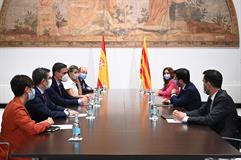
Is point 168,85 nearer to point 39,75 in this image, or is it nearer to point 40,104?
point 39,75

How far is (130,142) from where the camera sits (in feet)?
10.9

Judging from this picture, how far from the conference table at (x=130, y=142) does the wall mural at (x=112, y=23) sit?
23.9 feet

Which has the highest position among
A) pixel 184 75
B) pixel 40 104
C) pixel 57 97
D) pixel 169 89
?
pixel 184 75

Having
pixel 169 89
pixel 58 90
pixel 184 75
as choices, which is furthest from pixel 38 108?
pixel 169 89

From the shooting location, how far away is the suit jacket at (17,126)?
3637 millimetres

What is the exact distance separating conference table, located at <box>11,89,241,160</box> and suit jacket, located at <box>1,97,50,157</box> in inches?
4.8

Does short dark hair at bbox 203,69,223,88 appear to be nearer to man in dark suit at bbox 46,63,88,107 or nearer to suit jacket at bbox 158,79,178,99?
man in dark suit at bbox 46,63,88,107

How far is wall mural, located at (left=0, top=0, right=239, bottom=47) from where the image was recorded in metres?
11.6

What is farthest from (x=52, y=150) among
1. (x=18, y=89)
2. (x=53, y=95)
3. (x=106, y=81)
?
(x=106, y=81)

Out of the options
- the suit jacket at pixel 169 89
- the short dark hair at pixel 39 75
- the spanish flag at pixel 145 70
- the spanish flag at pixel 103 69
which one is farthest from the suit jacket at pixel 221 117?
the spanish flag at pixel 103 69

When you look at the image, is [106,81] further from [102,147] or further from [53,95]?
[102,147]

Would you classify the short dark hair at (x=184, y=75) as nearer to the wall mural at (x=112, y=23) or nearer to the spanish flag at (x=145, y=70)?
the spanish flag at (x=145, y=70)

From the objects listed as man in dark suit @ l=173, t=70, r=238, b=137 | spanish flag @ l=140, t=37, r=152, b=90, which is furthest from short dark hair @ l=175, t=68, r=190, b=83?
spanish flag @ l=140, t=37, r=152, b=90

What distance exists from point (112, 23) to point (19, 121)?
27.3ft
